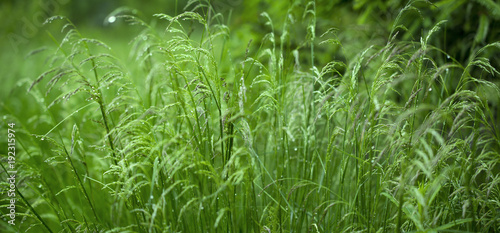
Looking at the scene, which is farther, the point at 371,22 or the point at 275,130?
the point at 371,22

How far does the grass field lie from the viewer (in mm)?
1324

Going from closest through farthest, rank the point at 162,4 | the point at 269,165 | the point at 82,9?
the point at 269,165 → the point at 82,9 → the point at 162,4

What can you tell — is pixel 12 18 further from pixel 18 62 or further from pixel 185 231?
pixel 185 231

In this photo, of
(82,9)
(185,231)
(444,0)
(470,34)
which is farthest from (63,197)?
(82,9)

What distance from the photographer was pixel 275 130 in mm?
1682

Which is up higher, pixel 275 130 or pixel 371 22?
pixel 371 22

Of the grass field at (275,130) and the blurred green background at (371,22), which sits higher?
the blurred green background at (371,22)

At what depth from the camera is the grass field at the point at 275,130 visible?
1.32 metres

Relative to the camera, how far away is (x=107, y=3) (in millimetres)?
Result: 12172

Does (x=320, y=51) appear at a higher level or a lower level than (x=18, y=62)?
lower

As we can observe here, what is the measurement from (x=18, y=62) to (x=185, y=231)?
5.98 m

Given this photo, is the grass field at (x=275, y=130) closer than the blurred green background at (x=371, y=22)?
Yes

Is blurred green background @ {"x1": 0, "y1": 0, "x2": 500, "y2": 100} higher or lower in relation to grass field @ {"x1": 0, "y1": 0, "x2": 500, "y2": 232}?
higher

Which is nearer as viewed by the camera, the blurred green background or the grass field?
the grass field
